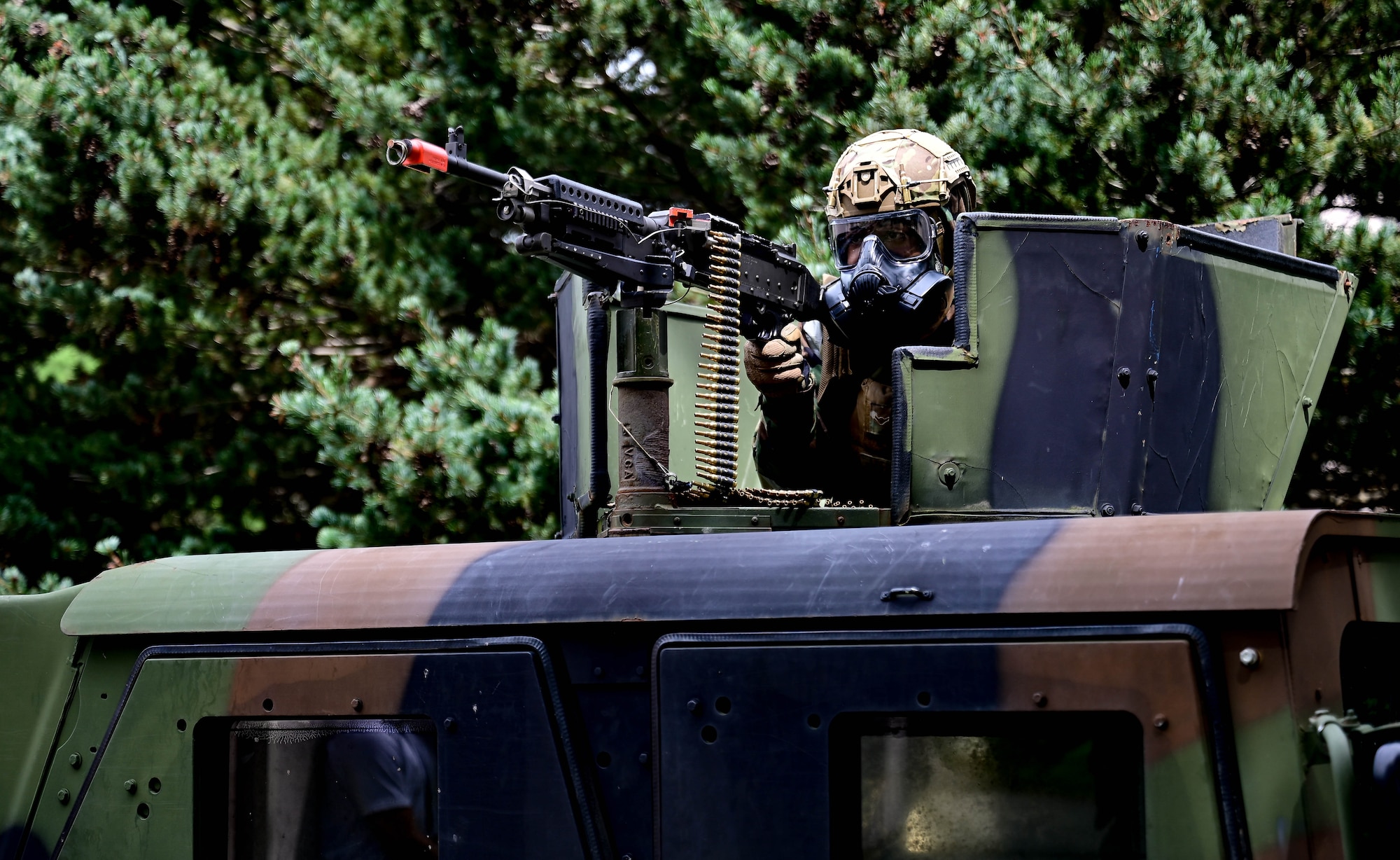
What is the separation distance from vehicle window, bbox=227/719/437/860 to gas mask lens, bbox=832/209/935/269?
1.96 metres

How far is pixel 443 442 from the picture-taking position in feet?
27.5

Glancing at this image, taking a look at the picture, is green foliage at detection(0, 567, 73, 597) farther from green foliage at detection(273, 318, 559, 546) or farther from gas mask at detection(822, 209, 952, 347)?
gas mask at detection(822, 209, 952, 347)

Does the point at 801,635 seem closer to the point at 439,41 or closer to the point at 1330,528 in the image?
the point at 1330,528

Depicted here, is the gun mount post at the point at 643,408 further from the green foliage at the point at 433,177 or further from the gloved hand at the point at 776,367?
the green foliage at the point at 433,177

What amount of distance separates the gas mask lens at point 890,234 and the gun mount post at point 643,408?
79 centimetres

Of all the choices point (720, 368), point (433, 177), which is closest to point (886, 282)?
point (720, 368)

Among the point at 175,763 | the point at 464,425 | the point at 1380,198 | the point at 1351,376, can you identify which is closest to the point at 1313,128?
the point at 1380,198

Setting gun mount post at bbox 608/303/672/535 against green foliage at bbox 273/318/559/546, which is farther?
green foliage at bbox 273/318/559/546

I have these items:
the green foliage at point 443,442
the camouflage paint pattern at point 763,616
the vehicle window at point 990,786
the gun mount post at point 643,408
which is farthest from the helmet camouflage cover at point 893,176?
the green foliage at point 443,442

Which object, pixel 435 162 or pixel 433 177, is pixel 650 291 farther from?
pixel 433 177

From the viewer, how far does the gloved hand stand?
416 centimetres

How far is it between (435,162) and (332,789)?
156 centimetres

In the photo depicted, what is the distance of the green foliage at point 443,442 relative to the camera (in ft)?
27.5

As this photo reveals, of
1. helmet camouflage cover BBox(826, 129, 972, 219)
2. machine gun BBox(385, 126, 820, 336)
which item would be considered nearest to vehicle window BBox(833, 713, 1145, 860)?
machine gun BBox(385, 126, 820, 336)
